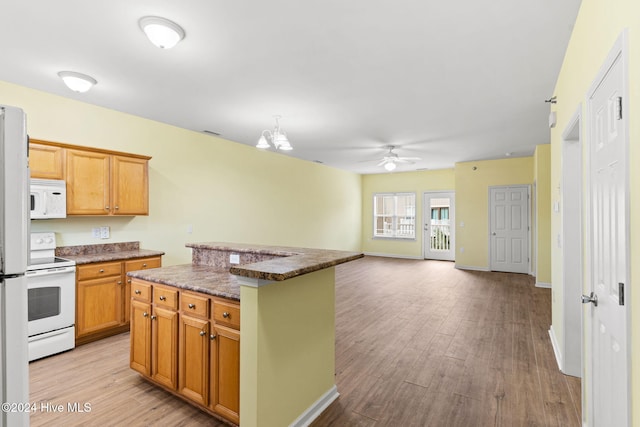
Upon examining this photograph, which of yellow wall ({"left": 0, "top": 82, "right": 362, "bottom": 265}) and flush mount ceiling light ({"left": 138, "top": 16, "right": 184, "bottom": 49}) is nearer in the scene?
flush mount ceiling light ({"left": 138, "top": 16, "right": 184, "bottom": 49})

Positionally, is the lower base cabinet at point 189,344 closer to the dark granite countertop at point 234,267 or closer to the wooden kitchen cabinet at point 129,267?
the dark granite countertop at point 234,267

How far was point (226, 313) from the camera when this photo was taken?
1927 millimetres

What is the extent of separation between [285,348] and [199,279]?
88 cm

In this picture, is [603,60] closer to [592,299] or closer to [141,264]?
[592,299]

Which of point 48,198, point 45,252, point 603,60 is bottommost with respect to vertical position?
point 45,252

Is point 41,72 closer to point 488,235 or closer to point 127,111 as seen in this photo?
point 127,111

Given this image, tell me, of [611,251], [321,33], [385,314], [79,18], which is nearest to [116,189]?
[79,18]

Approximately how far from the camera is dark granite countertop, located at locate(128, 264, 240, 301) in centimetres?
200

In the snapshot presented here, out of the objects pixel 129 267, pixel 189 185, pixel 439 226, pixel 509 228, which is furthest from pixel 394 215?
pixel 129 267

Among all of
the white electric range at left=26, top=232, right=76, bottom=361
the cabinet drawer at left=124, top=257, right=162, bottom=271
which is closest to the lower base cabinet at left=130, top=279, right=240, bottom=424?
the white electric range at left=26, top=232, right=76, bottom=361

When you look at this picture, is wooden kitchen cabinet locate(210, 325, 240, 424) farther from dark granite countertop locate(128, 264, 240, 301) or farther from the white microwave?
the white microwave

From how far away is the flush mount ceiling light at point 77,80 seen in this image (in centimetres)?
289

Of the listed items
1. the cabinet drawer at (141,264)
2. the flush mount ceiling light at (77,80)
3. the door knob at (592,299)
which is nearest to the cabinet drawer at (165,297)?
the cabinet drawer at (141,264)

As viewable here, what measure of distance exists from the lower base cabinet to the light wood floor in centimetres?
18
